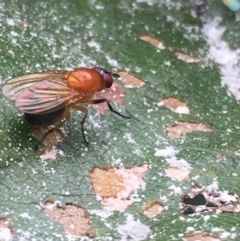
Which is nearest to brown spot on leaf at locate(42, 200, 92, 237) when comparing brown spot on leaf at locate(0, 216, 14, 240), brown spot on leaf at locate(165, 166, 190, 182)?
brown spot on leaf at locate(0, 216, 14, 240)

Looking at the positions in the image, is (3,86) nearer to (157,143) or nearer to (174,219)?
(157,143)

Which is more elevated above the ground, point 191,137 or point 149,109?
point 149,109

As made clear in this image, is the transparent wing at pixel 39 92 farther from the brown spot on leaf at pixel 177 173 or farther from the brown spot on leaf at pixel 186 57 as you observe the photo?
the brown spot on leaf at pixel 186 57

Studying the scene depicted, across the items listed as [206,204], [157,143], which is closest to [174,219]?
[206,204]

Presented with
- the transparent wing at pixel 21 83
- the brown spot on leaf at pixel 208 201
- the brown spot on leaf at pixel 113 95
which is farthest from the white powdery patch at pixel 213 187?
the transparent wing at pixel 21 83

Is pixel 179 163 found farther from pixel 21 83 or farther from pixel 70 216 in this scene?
pixel 21 83
